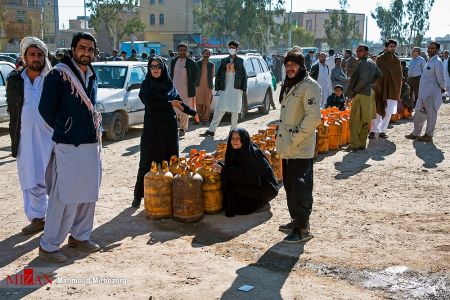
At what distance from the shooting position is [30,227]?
5684mm

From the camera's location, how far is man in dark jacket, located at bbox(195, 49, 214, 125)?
528 inches

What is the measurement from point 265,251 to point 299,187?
69cm

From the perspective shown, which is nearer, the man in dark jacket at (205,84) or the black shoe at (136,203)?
the black shoe at (136,203)

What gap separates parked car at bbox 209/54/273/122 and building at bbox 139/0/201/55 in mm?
52435

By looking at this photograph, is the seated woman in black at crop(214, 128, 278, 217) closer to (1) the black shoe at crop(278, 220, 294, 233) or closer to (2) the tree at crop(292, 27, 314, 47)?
(1) the black shoe at crop(278, 220, 294, 233)

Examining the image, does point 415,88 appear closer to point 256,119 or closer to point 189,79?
point 256,119

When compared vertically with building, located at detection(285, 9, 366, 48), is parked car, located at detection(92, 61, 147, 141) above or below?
below

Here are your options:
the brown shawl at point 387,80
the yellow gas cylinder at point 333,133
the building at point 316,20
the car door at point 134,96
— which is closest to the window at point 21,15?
the building at point 316,20

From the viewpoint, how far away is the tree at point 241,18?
177ft

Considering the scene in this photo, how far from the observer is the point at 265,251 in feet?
17.2

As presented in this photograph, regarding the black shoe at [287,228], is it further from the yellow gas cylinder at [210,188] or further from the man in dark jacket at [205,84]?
the man in dark jacket at [205,84]

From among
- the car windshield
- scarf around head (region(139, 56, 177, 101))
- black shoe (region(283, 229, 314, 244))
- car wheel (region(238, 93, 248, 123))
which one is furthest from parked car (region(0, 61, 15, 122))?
black shoe (region(283, 229, 314, 244))

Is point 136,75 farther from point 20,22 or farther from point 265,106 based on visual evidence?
point 20,22

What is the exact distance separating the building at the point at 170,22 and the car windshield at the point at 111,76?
5633 centimetres
